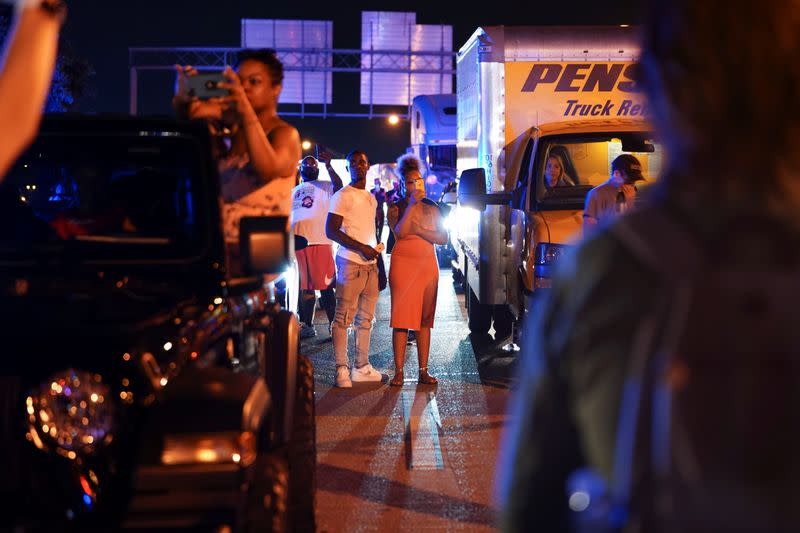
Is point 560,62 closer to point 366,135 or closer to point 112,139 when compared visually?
point 112,139

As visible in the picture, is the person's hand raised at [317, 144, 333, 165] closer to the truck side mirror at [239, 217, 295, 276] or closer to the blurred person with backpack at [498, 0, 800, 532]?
the truck side mirror at [239, 217, 295, 276]

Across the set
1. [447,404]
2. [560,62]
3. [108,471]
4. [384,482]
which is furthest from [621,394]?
[560,62]

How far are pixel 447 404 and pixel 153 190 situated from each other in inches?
184

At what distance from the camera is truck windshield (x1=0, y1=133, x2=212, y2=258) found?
13.8 feet

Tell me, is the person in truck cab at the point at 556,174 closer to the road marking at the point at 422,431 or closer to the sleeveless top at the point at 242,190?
the road marking at the point at 422,431

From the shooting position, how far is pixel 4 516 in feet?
9.75

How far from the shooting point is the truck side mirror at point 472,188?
9.72 metres

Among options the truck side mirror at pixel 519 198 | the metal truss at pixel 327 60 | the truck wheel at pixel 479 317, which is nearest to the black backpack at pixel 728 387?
the truck side mirror at pixel 519 198

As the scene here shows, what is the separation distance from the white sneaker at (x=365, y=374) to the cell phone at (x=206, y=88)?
553 cm

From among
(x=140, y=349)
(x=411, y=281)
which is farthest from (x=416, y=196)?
(x=140, y=349)

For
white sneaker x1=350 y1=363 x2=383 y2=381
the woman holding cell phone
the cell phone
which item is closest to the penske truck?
white sneaker x1=350 y1=363 x2=383 y2=381

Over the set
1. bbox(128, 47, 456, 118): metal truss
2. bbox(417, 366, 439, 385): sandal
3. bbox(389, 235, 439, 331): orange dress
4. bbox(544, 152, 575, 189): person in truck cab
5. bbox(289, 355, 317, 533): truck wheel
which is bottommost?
bbox(417, 366, 439, 385): sandal

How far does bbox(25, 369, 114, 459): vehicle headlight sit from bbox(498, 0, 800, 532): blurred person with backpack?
1775 millimetres

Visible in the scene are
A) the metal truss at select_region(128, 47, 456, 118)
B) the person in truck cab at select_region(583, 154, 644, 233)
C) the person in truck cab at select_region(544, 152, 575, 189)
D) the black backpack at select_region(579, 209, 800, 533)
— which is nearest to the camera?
the black backpack at select_region(579, 209, 800, 533)
